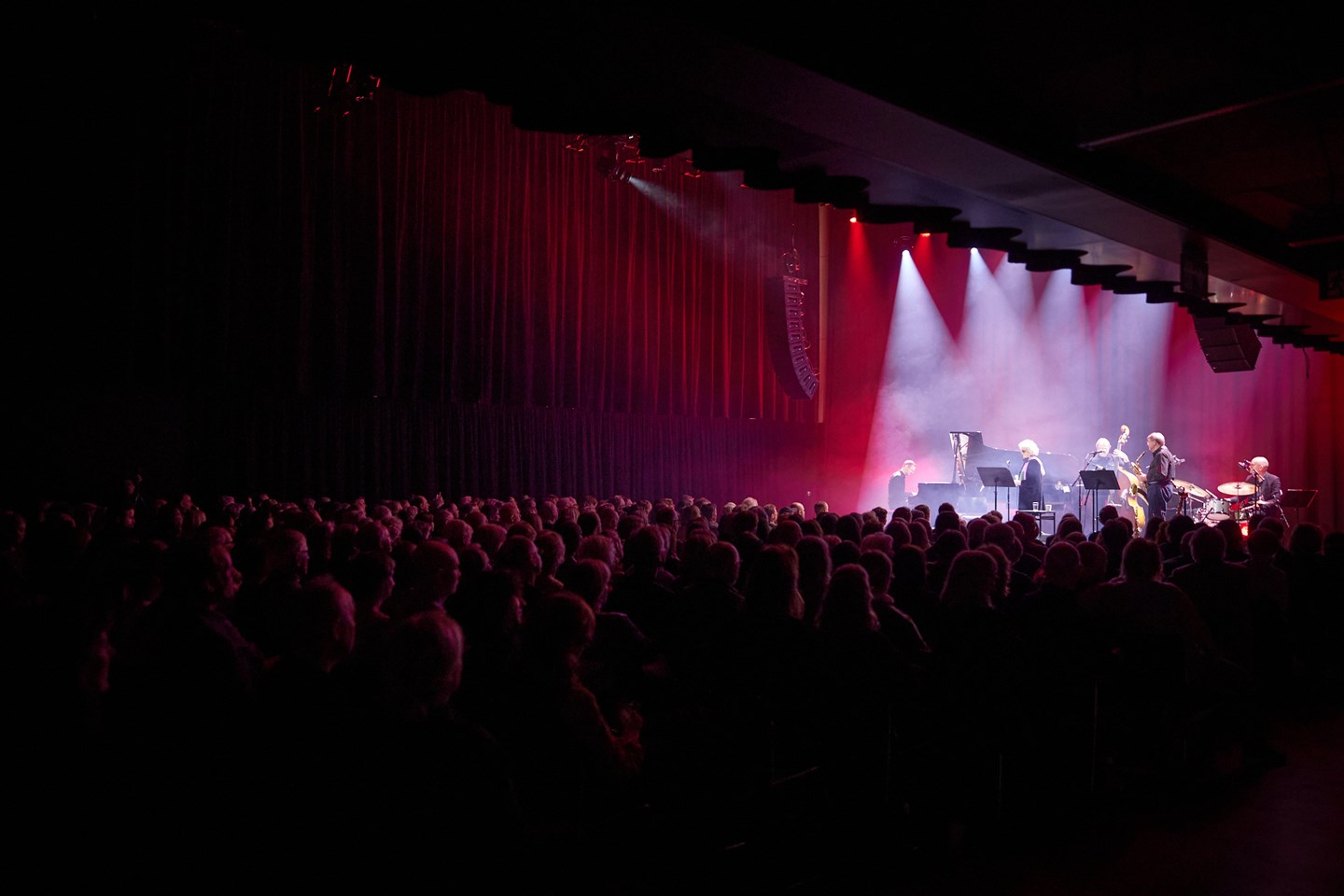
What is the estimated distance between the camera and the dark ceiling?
382cm

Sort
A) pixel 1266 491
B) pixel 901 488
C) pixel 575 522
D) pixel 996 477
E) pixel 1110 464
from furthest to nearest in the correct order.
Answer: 1. pixel 1110 464
2. pixel 901 488
3. pixel 1266 491
4. pixel 996 477
5. pixel 575 522

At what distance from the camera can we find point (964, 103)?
5.44 meters

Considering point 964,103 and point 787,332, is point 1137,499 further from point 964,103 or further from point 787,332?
point 964,103

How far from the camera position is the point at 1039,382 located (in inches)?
Result: 830

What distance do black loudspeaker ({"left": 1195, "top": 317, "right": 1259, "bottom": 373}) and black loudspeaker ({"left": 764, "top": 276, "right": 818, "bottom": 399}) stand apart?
7477mm

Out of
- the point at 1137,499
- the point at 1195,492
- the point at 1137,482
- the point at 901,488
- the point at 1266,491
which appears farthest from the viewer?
the point at 901,488

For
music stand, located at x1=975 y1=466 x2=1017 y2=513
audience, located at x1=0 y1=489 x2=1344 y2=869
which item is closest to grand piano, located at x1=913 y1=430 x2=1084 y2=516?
music stand, located at x1=975 y1=466 x2=1017 y2=513

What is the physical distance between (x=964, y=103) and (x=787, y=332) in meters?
13.2

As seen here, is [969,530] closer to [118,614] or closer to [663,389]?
[118,614]

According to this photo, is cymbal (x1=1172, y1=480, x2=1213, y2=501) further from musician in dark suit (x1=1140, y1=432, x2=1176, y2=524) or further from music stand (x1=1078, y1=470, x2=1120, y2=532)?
music stand (x1=1078, y1=470, x2=1120, y2=532)

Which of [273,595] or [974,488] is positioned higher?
[273,595]

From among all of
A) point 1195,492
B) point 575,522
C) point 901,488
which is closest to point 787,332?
point 901,488

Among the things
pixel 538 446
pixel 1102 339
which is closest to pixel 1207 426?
pixel 1102 339

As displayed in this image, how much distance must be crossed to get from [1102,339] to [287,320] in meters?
17.0
